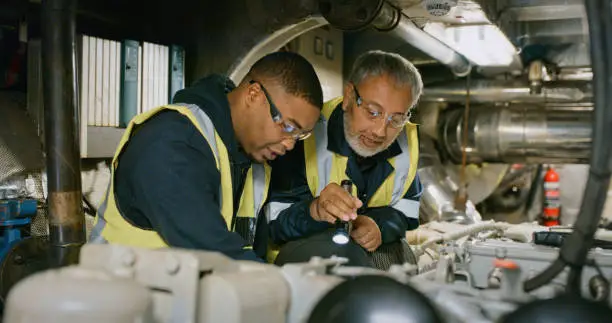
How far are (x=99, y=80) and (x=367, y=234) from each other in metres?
1.35

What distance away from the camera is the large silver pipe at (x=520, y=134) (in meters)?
4.90

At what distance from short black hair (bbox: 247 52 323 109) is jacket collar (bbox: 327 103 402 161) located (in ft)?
1.74

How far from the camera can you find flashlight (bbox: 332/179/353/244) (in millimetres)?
2182

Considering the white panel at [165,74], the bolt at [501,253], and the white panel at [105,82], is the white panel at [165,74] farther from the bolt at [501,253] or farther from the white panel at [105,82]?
the bolt at [501,253]

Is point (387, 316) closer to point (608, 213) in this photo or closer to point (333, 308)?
point (333, 308)

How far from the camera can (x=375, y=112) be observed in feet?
7.94

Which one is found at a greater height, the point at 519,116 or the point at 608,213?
the point at 519,116

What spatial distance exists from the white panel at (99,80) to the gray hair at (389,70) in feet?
3.60

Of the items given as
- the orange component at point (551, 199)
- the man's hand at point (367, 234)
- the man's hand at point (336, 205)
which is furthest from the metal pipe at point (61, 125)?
the orange component at point (551, 199)

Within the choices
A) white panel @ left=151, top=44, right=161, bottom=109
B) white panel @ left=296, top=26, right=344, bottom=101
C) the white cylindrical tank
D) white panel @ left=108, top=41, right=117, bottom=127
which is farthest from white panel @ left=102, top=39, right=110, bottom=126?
the white cylindrical tank

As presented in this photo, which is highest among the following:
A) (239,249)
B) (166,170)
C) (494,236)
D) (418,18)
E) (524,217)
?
(418,18)

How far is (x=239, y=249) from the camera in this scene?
64.3 inches

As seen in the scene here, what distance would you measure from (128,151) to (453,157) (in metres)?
4.09

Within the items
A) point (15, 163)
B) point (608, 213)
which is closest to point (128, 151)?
point (15, 163)
